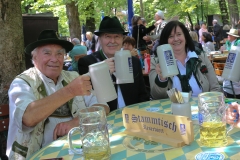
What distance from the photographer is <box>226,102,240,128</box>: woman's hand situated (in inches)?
67.0

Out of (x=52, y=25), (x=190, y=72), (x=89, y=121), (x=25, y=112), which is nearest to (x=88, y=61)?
(x=190, y=72)

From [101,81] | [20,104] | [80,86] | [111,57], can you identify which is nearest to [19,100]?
[20,104]

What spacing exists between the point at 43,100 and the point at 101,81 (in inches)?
15.7

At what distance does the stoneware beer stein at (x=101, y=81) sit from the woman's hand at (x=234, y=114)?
727 millimetres

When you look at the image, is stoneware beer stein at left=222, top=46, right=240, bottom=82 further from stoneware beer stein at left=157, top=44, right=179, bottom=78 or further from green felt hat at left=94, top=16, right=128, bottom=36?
green felt hat at left=94, top=16, right=128, bottom=36

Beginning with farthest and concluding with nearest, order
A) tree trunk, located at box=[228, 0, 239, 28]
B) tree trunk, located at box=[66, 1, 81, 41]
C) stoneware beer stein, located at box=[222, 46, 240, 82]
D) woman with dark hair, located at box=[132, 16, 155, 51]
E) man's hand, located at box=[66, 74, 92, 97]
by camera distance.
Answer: tree trunk, located at box=[228, 0, 239, 28]
tree trunk, located at box=[66, 1, 81, 41]
woman with dark hair, located at box=[132, 16, 155, 51]
stoneware beer stein, located at box=[222, 46, 240, 82]
man's hand, located at box=[66, 74, 92, 97]

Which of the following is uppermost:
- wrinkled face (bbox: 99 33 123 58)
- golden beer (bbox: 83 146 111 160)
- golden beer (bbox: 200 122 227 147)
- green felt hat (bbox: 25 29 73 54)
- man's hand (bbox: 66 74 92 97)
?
green felt hat (bbox: 25 29 73 54)

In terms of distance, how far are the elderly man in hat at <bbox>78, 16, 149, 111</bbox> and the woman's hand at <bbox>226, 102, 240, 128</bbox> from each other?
1405 millimetres

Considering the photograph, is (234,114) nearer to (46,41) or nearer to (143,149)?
(143,149)

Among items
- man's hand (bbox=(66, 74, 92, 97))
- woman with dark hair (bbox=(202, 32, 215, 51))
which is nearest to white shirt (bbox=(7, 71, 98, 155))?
man's hand (bbox=(66, 74, 92, 97))

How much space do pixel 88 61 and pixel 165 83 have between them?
2.88 ft

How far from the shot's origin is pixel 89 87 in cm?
188

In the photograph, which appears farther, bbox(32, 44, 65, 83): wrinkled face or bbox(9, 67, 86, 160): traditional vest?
bbox(32, 44, 65, 83): wrinkled face

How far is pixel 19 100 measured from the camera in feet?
6.61
